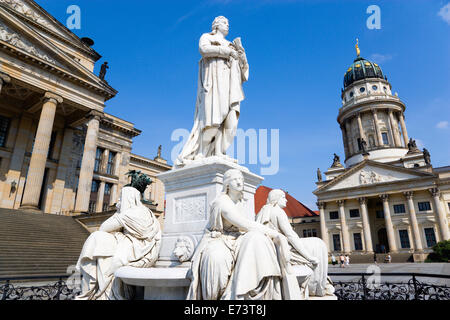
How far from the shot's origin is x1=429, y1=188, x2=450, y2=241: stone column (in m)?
36.8

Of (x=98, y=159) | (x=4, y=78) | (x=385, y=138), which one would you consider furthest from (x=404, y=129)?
(x=4, y=78)

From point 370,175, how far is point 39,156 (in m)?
45.3

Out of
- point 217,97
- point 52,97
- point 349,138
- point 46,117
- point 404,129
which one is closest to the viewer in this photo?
point 217,97

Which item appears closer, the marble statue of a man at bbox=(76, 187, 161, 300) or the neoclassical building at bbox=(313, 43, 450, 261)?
the marble statue of a man at bbox=(76, 187, 161, 300)

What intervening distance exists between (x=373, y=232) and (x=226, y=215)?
5094 cm

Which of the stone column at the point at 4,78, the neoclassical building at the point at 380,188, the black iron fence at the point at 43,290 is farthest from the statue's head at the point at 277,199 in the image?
the neoclassical building at the point at 380,188

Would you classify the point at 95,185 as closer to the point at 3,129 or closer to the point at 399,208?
the point at 3,129

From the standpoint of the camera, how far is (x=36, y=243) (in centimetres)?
1384

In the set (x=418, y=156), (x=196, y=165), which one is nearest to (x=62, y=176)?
(x=196, y=165)

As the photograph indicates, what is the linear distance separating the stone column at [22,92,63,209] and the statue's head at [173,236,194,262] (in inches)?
785

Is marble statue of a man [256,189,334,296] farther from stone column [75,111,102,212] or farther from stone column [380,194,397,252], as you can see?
stone column [380,194,397,252]

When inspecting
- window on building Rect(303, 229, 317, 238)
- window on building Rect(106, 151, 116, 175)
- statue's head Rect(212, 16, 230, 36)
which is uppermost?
window on building Rect(106, 151, 116, 175)

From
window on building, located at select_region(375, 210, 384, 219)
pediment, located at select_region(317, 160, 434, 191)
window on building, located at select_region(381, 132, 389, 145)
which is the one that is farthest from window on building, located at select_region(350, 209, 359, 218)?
window on building, located at select_region(381, 132, 389, 145)
